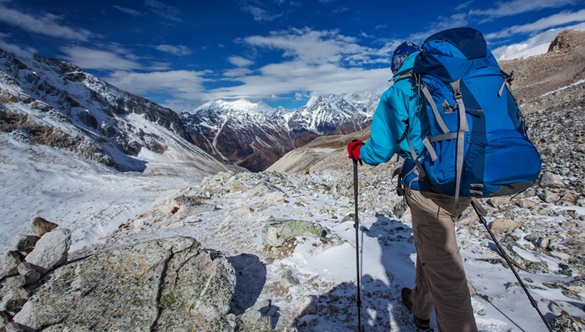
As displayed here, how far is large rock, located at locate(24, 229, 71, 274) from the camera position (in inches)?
164

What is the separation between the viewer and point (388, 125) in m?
3.21

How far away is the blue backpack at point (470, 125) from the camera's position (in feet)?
8.23

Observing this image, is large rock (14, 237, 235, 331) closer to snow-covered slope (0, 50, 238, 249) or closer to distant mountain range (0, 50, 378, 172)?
snow-covered slope (0, 50, 238, 249)

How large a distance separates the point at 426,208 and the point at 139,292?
3.98 metres

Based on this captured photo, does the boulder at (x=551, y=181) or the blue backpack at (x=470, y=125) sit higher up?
the blue backpack at (x=470, y=125)

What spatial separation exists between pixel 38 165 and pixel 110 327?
6686 centimetres

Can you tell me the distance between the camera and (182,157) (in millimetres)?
111938

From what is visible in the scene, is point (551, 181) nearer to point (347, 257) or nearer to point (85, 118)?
point (347, 257)

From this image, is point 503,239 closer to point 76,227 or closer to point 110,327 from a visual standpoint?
point 110,327

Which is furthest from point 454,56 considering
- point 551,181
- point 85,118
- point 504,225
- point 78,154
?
point 85,118

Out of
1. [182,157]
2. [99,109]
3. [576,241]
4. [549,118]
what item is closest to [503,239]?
[576,241]

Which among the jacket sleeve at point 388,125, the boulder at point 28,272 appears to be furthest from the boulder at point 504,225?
the boulder at point 28,272

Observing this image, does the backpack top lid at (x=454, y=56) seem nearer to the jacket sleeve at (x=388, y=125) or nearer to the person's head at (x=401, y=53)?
the jacket sleeve at (x=388, y=125)

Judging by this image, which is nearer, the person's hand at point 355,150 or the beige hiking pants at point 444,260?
the beige hiking pants at point 444,260
